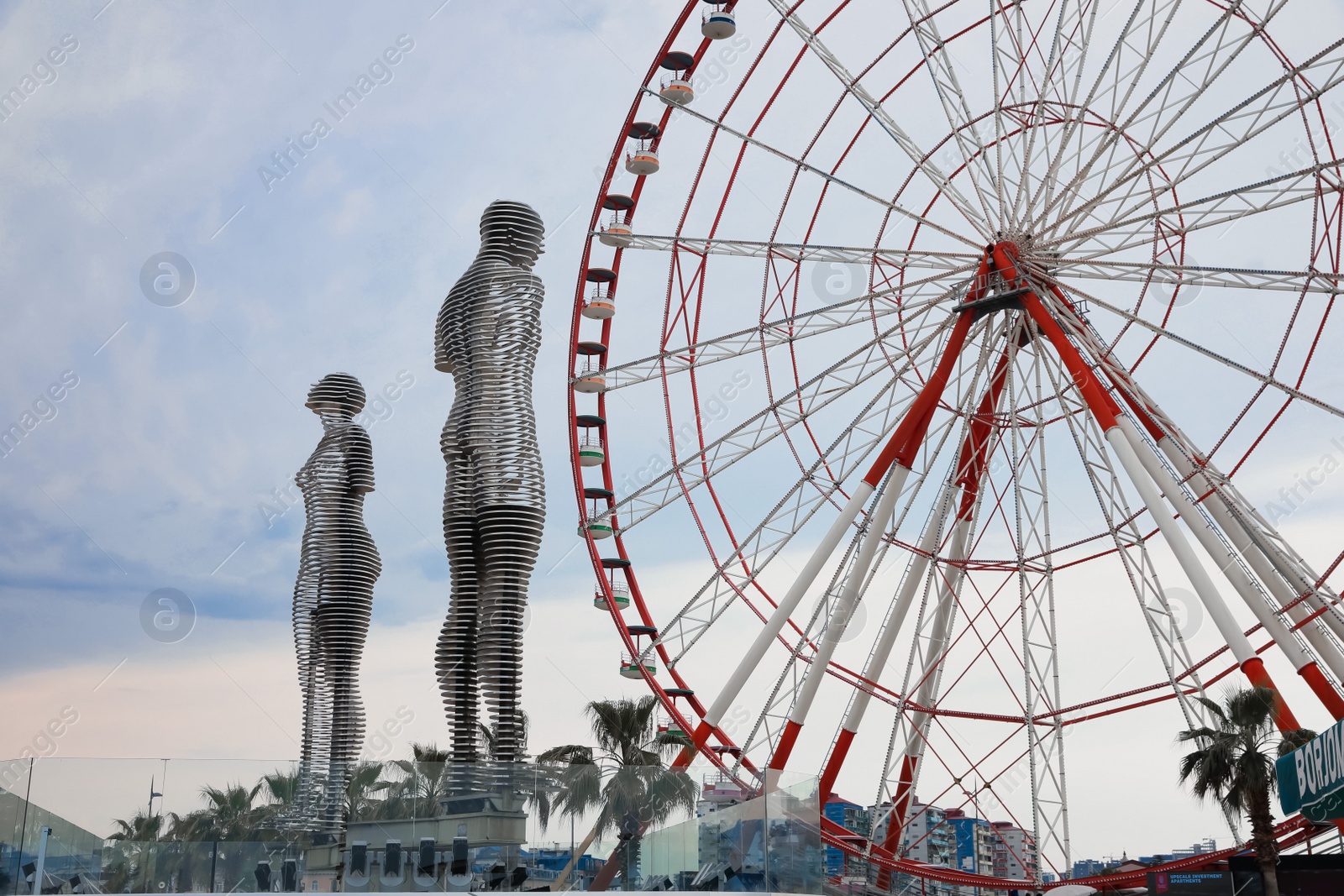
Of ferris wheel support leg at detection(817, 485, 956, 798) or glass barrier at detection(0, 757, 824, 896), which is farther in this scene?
ferris wheel support leg at detection(817, 485, 956, 798)

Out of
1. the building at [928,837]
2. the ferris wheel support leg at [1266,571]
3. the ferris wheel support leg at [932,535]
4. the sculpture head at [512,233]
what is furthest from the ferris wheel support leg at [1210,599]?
the sculpture head at [512,233]

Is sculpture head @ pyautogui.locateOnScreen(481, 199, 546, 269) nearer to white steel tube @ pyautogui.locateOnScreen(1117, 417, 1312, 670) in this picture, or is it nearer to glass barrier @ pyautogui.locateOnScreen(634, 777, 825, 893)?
white steel tube @ pyautogui.locateOnScreen(1117, 417, 1312, 670)

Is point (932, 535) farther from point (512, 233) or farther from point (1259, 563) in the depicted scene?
point (512, 233)

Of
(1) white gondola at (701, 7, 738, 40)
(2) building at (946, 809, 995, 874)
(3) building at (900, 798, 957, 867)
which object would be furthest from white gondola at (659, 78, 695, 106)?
(2) building at (946, 809, 995, 874)

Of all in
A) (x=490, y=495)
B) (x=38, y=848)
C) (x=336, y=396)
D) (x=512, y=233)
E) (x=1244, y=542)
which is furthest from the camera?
(x=336, y=396)

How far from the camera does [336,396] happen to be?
3600 centimetres

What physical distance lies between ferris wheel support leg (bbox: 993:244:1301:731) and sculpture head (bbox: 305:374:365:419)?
17408 millimetres

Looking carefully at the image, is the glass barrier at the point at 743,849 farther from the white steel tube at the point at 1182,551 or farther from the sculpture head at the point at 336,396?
the sculpture head at the point at 336,396

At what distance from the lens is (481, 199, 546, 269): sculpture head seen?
31766mm

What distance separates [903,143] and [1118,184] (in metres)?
4.31

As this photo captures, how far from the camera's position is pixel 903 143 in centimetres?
2756

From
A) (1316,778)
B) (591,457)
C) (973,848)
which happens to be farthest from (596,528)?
(973,848)

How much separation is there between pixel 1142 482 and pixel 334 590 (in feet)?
62.0

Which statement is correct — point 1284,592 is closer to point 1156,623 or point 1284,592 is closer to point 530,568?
point 1156,623
